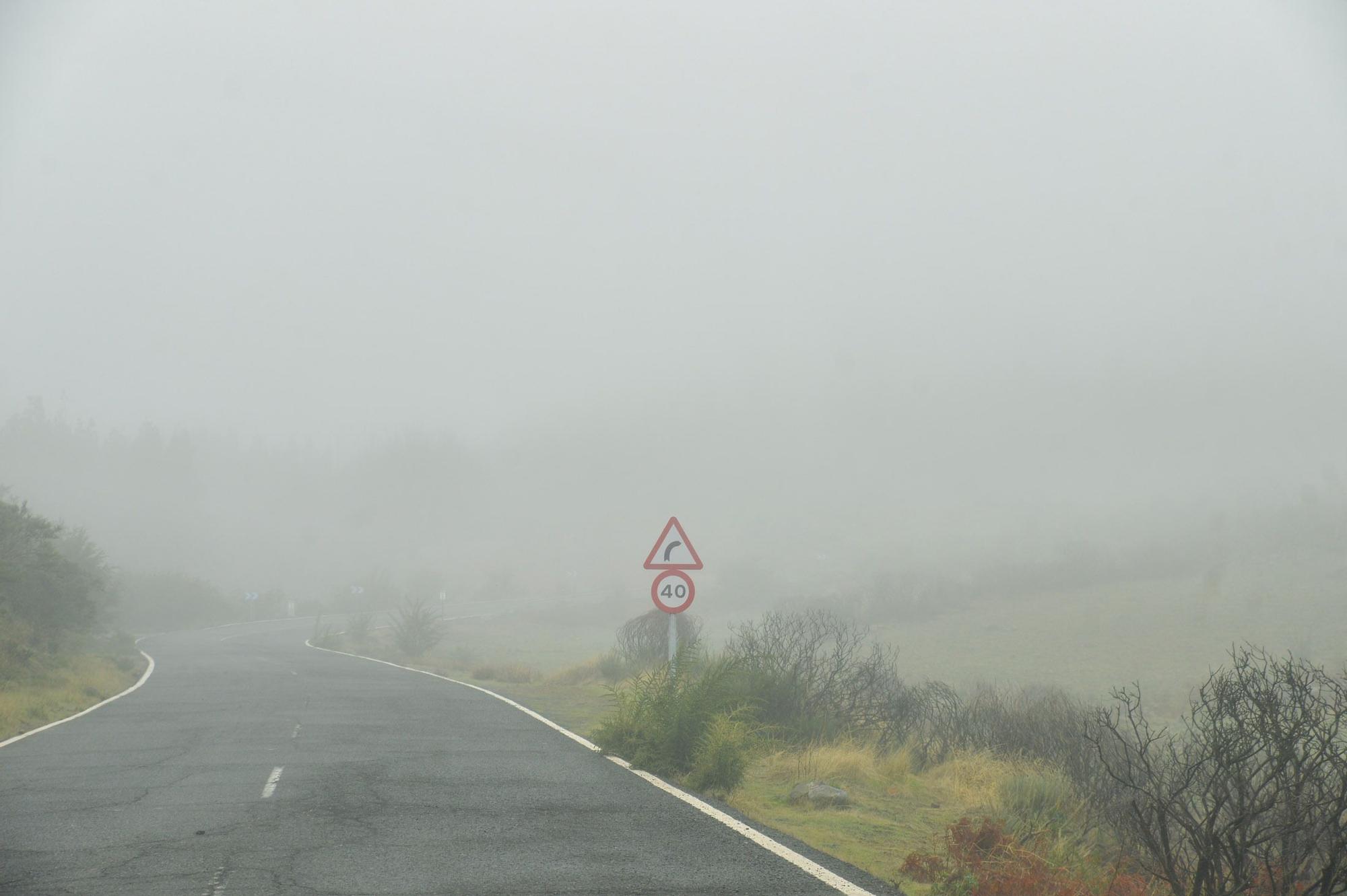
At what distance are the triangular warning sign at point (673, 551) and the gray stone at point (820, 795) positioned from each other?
447cm

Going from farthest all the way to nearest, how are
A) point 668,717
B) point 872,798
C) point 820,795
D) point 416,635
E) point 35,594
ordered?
point 416,635 < point 35,594 < point 668,717 < point 872,798 < point 820,795

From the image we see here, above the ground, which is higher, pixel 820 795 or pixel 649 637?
pixel 649 637

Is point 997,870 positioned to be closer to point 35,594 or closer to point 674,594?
point 674,594

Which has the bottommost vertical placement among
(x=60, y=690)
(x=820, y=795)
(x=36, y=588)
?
(x=60, y=690)

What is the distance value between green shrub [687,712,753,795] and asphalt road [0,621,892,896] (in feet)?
2.00

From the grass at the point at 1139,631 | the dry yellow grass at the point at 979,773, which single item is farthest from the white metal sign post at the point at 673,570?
the grass at the point at 1139,631

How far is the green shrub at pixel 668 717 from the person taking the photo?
11.2 metres

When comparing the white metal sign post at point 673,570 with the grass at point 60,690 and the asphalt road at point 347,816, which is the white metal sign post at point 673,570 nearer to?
the asphalt road at point 347,816

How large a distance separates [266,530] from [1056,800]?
496ft

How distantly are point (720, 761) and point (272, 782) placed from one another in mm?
4813

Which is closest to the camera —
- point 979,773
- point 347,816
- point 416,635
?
point 347,816

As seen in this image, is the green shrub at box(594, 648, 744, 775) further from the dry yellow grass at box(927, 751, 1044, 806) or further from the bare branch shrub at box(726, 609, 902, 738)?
the dry yellow grass at box(927, 751, 1044, 806)

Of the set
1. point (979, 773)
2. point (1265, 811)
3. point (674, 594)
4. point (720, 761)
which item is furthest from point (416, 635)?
point (1265, 811)

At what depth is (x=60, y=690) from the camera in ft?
65.9
